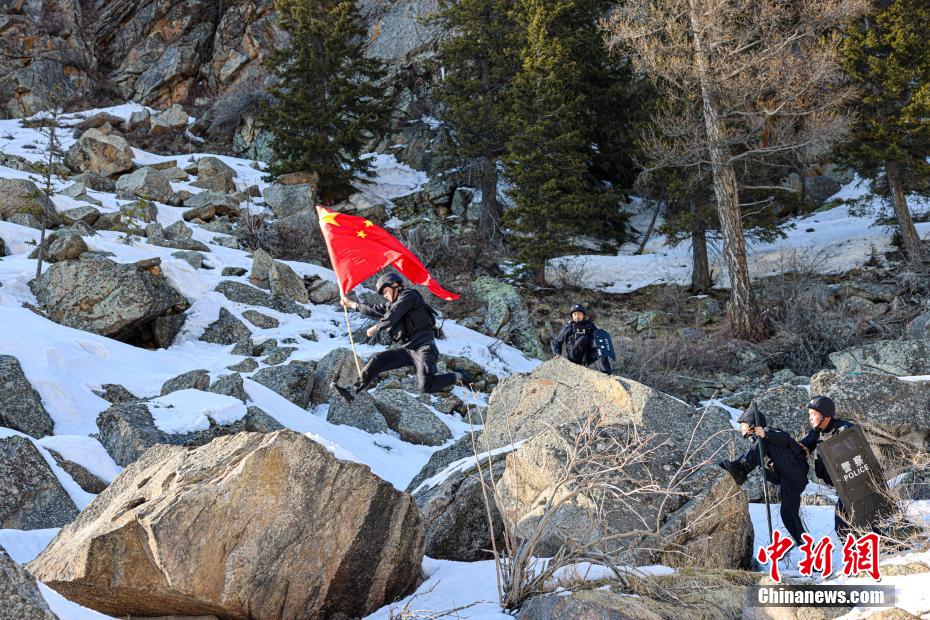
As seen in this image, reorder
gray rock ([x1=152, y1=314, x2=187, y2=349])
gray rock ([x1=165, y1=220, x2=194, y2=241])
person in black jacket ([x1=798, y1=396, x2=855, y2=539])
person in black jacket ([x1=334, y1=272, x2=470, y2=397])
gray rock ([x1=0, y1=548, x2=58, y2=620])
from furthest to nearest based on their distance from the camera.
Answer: gray rock ([x1=165, y1=220, x2=194, y2=241]), gray rock ([x1=152, y1=314, x2=187, y2=349]), person in black jacket ([x1=334, y1=272, x2=470, y2=397]), person in black jacket ([x1=798, y1=396, x2=855, y2=539]), gray rock ([x1=0, y1=548, x2=58, y2=620])

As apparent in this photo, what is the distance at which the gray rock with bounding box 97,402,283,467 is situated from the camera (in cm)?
873

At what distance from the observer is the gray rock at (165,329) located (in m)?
14.7

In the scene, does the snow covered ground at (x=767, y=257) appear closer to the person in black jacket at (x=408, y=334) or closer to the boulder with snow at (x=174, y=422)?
the boulder with snow at (x=174, y=422)

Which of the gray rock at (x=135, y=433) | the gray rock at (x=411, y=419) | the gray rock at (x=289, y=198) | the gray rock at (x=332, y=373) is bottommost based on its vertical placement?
the gray rock at (x=135, y=433)

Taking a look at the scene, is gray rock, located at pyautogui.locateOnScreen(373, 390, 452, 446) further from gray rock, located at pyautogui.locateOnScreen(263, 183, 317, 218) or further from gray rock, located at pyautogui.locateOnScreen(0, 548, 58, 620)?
gray rock, located at pyautogui.locateOnScreen(263, 183, 317, 218)

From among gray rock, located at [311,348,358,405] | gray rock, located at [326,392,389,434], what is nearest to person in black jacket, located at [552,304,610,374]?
gray rock, located at [326,392,389,434]

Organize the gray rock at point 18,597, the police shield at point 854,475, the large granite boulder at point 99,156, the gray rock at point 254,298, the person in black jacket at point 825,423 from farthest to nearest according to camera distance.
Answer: the large granite boulder at point 99,156 → the gray rock at point 254,298 → the person in black jacket at point 825,423 → the police shield at point 854,475 → the gray rock at point 18,597

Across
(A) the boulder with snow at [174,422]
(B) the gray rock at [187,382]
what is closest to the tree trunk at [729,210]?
(A) the boulder with snow at [174,422]

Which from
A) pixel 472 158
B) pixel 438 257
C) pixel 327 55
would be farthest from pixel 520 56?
pixel 327 55

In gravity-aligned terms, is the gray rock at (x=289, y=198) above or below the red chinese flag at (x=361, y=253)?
above

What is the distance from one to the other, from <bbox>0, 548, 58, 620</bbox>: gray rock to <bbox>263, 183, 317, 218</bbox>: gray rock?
65.1 feet

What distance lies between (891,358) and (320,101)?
778 inches

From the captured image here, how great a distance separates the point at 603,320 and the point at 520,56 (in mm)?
8087

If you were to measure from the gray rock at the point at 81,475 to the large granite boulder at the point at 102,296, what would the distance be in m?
6.21
